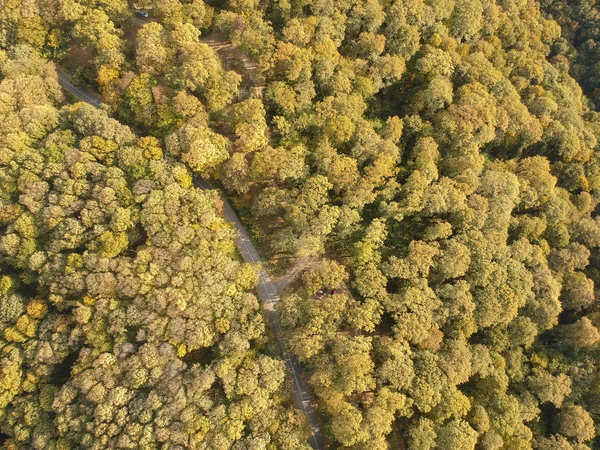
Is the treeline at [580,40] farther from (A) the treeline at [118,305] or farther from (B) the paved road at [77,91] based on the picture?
(B) the paved road at [77,91]

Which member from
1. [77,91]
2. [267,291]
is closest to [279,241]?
[267,291]

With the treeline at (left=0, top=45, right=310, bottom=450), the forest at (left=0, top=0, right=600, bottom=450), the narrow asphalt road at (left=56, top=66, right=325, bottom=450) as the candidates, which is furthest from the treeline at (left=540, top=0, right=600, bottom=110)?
the treeline at (left=0, top=45, right=310, bottom=450)

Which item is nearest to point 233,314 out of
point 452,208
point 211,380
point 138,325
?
point 211,380

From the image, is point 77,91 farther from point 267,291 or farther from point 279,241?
point 267,291

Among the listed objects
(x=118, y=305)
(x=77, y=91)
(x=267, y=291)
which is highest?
(x=77, y=91)

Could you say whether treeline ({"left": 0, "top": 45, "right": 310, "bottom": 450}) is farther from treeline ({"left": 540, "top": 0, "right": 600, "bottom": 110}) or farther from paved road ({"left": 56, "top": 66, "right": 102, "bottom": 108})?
treeline ({"left": 540, "top": 0, "right": 600, "bottom": 110})

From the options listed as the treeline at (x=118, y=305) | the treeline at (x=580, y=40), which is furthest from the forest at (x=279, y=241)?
the treeline at (x=580, y=40)
